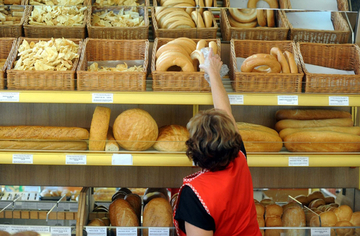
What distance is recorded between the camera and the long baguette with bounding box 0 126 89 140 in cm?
195

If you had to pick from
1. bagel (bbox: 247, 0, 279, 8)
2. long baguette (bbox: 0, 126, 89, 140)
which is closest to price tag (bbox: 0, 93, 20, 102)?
long baguette (bbox: 0, 126, 89, 140)

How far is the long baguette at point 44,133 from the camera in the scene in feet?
6.40

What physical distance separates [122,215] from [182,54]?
38.2 inches

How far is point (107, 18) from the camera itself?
222 cm

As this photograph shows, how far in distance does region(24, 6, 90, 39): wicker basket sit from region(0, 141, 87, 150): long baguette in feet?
2.23

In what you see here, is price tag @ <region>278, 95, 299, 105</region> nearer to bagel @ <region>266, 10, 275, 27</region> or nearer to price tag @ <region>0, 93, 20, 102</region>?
bagel @ <region>266, 10, 275, 27</region>

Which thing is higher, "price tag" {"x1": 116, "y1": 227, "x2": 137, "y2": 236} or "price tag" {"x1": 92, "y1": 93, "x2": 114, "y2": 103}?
"price tag" {"x1": 92, "y1": 93, "x2": 114, "y2": 103}

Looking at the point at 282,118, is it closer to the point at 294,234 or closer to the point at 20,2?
the point at 294,234

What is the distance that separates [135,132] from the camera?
1.91m

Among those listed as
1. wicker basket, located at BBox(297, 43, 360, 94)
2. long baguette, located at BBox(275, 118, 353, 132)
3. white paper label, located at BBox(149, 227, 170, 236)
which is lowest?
white paper label, located at BBox(149, 227, 170, 236)

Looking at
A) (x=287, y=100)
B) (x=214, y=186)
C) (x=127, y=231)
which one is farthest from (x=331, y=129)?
(x=127, y=231)

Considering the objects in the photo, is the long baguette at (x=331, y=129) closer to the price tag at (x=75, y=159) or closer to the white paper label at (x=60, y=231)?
the price tag at (x=75, y=159)

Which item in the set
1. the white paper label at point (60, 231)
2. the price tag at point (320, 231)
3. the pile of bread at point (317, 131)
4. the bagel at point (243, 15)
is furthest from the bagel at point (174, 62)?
the price tag at point (320, 231)

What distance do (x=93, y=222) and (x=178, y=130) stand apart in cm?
73
